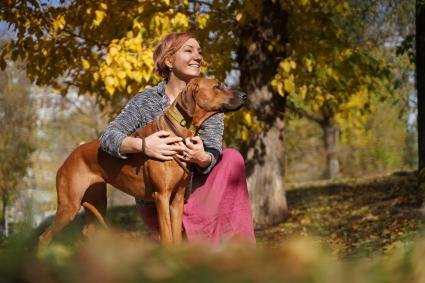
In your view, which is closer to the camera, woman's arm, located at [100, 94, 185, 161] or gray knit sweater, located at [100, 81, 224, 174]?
woman's arm, located at [100, 94, 185, 161]

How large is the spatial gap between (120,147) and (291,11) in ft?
24.5

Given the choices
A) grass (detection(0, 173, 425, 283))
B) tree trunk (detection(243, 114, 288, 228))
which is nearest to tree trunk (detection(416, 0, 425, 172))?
tree trunk (detection(243, 114, 288, 228))

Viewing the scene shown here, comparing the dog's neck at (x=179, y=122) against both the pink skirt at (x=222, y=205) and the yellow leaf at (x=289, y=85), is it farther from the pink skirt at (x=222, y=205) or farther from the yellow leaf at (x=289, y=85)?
the yellow leaf at (x=289, y=85)

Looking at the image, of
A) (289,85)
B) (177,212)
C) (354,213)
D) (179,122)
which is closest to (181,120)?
(179,122)

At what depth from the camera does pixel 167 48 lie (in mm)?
3943

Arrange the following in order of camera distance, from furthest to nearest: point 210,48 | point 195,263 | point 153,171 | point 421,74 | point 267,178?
point 267,178, point 210,48, point 421,74, point 153,171, point 195,263

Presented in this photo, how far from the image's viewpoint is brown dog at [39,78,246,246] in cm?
345

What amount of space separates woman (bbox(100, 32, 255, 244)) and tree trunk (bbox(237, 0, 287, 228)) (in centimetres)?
575

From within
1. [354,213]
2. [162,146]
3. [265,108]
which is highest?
[265,108]

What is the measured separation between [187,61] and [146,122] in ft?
1.47

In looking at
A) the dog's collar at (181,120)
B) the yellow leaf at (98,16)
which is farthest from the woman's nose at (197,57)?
the yellow leaf at (98,16)

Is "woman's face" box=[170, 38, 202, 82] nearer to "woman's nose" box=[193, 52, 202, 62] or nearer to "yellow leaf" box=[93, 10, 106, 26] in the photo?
"woman's nose" box=[193, 52, 202, 62]

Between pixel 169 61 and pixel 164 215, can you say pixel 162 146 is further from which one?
pixel 169 61

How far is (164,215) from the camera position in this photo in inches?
133
